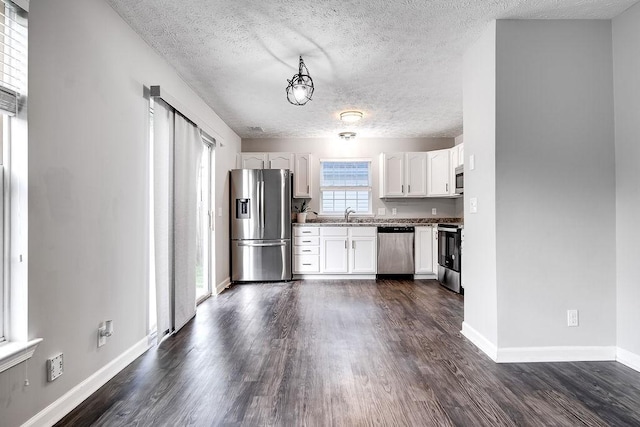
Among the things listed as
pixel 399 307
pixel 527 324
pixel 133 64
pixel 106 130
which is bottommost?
pixel 399 307

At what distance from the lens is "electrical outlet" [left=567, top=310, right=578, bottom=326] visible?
2.32 metres

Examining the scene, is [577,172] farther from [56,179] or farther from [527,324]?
[56,179]

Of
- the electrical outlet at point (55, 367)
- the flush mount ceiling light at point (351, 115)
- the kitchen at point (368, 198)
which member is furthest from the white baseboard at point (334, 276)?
the electrical outlet at point (55, 367)

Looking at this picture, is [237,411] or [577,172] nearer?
[237,411]

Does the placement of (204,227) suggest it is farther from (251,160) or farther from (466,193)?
(466,193)

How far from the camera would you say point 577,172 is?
2330mm

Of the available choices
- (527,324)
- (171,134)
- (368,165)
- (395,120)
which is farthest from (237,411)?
(368,165)

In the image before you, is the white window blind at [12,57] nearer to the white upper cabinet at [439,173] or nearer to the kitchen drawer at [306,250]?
the kitchen drawer at [306,250]

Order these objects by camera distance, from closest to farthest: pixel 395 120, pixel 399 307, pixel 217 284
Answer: pixel 399 307
pixel 217 284
pixel 395 120

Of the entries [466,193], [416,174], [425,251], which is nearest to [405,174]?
[416,174]

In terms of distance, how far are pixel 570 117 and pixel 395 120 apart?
2.61 metres

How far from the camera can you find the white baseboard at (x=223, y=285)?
4.40 metres

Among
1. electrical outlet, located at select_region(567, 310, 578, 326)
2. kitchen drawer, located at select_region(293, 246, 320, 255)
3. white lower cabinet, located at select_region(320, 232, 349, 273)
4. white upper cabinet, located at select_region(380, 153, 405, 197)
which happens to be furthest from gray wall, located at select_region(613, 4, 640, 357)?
kitchen drawer, located at select_region(293, 246, 320, 255)

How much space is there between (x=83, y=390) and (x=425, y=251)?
457cm
